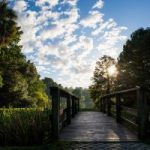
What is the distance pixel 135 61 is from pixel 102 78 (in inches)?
733

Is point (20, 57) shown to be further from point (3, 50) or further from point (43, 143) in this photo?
point (43, 143)

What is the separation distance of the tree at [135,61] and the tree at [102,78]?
15361 millimetres

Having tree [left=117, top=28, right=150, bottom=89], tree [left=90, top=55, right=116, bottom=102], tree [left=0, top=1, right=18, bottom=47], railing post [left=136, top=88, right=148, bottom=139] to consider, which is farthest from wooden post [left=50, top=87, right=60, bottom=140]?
tree [left=90, top=55, right=116, bottom=102]

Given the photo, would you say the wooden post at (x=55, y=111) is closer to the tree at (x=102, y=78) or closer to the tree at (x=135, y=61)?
the tree at (x=135, y=61)

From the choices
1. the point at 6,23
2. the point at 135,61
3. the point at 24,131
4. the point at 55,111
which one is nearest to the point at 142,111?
the point at 55,111

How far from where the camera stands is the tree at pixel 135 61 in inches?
1585

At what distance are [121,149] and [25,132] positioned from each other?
197 cm

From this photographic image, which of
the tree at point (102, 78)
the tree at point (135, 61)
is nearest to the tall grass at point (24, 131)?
the tree at point (135, 61)

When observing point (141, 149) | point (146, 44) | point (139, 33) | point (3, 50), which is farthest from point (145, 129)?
point (139, 33)

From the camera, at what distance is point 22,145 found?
6410mm

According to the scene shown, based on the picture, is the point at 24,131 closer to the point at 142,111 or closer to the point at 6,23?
the point at 142,111

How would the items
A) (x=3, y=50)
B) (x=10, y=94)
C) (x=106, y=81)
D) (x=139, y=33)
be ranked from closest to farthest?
(x=3, y=50)
(x=10, y=94)
(x=139, y=33)
(x=106, y=81)

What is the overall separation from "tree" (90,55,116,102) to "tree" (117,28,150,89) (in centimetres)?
1536

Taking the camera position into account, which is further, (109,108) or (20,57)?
(20,57)
